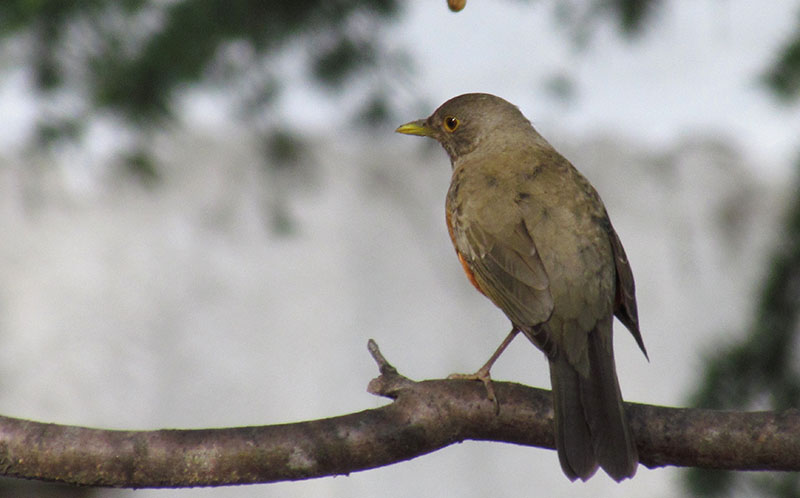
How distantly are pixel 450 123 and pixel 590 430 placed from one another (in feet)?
5.04

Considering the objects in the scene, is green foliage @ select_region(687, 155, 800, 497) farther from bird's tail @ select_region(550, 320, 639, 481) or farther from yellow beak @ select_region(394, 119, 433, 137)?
yellow beak @ select_region(394, 119, 433, 137)

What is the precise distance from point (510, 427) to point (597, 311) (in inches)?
20.7

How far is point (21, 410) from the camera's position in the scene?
7305 millimetres

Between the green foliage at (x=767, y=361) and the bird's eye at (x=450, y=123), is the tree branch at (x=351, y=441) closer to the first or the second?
the green foliage at (x=767, y=361)

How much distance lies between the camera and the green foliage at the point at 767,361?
3652 millimetres

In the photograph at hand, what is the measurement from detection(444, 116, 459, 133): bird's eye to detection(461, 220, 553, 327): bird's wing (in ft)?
2.48

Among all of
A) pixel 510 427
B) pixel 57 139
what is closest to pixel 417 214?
pixel 57 139

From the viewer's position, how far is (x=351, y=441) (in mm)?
2312

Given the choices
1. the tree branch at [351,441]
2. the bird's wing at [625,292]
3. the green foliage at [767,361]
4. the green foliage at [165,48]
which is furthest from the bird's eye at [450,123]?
the tree branch at [351,441]

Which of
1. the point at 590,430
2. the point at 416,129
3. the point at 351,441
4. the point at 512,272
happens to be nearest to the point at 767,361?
the point at 512,272

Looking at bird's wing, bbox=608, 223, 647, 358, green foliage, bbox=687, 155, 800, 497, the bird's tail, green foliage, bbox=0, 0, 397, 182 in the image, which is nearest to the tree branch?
the bird's tail

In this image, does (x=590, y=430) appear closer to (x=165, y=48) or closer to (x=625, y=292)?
(x=625, y=292)

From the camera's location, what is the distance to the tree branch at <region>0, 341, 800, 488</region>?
2266 mm

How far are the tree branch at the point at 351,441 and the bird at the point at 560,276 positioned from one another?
102mm
